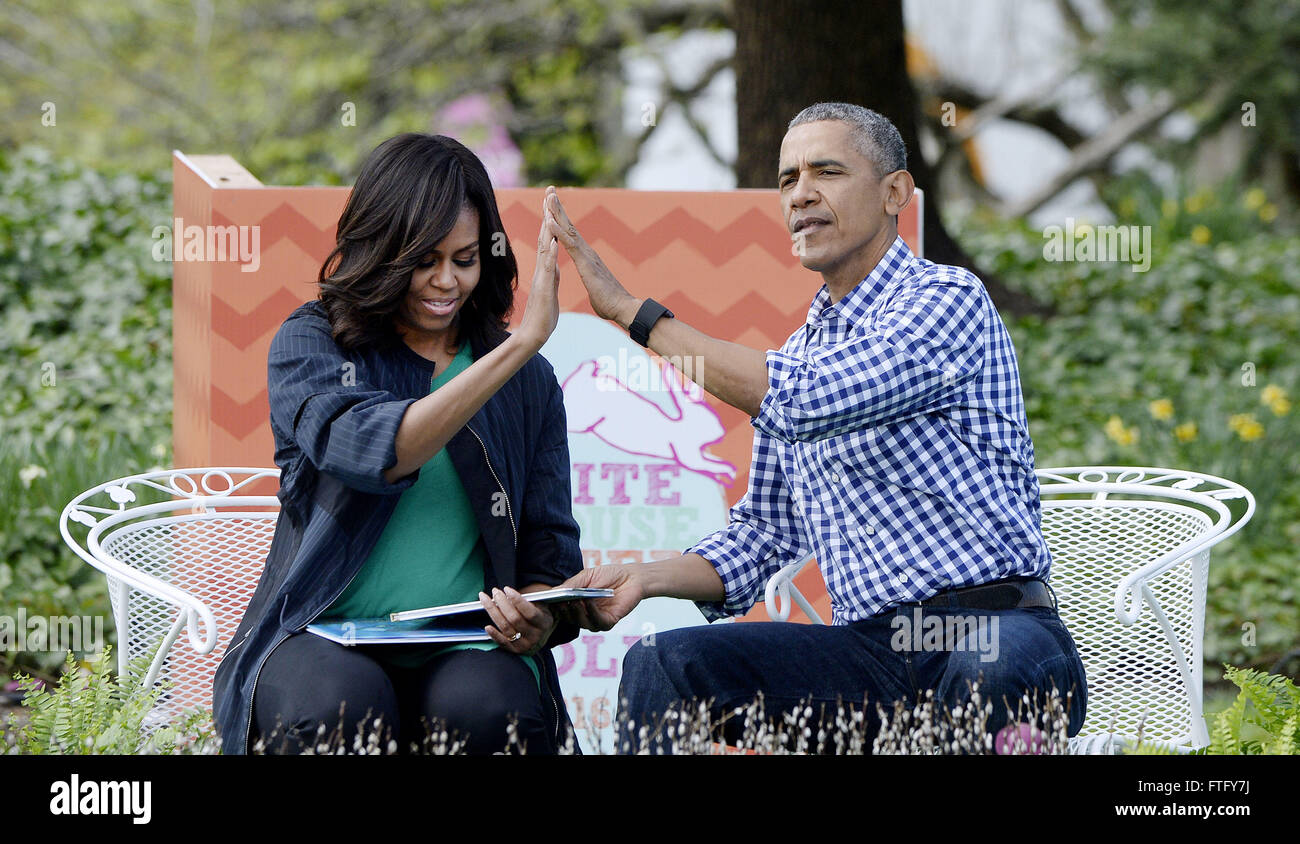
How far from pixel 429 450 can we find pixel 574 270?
1.28m

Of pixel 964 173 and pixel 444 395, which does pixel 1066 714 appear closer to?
pixel 444 395

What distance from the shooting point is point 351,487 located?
9.45ft

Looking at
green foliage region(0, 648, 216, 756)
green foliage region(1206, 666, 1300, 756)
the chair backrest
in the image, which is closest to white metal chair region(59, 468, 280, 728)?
green foliage region(0, 648, 216, 756)

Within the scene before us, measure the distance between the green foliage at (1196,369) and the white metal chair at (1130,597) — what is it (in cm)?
171

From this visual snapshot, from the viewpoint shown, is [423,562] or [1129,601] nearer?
[423,562]

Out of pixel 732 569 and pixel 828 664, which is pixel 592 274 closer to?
pixel 732 569

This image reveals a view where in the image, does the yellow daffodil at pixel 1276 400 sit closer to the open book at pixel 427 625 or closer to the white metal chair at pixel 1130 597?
the white metal chair at pixel 1130 597

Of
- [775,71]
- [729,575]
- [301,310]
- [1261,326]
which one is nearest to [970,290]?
[729,575]

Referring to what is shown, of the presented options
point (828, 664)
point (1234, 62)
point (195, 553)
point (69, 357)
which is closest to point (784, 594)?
point (828, 664)

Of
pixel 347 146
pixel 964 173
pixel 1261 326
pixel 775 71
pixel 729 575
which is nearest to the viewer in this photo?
pixel 729 575

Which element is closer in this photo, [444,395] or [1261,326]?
[444,395]

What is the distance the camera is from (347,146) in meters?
11.5

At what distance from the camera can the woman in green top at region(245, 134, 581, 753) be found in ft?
9.09
